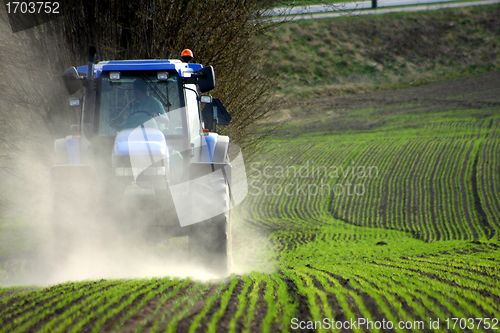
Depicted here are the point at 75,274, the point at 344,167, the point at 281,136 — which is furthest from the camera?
the point at 281,136

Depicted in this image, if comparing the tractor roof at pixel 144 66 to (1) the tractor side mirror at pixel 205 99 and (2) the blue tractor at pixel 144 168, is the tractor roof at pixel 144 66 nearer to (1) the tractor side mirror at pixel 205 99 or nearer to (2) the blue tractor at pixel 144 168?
(2) the blue tractor at pixel 144 168

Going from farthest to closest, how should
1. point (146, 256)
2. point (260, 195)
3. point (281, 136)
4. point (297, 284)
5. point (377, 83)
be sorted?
point (377, 83)
point (281, 136)
point (260, 195)
point (146, 256)
point (297, 284)

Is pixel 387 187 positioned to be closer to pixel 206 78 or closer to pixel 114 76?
pixel 206 78

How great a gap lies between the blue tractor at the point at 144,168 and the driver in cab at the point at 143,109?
0.04ft

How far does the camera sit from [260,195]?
26.1 metres

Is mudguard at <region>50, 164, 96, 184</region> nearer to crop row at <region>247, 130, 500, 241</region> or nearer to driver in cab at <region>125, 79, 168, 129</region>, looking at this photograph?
driver in cab at <region>125, 79, 168, 129</region>

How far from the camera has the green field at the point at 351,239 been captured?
350cm

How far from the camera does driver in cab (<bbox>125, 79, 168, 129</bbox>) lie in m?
5.18

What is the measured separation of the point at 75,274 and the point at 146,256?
816 mm

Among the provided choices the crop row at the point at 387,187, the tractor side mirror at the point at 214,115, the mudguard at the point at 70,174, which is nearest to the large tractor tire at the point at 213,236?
the mudguard at the point at 70,174

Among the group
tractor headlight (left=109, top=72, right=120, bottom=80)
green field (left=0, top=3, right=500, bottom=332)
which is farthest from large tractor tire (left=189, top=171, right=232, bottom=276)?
tractor headlight (left=109, top=72, right=120, bottom=80)

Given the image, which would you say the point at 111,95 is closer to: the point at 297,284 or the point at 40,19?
the point at 297,284

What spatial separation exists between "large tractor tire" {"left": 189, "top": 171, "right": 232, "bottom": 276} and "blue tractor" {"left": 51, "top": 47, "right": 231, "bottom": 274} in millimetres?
11

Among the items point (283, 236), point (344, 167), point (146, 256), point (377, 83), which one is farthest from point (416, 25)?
point (146, 256)
